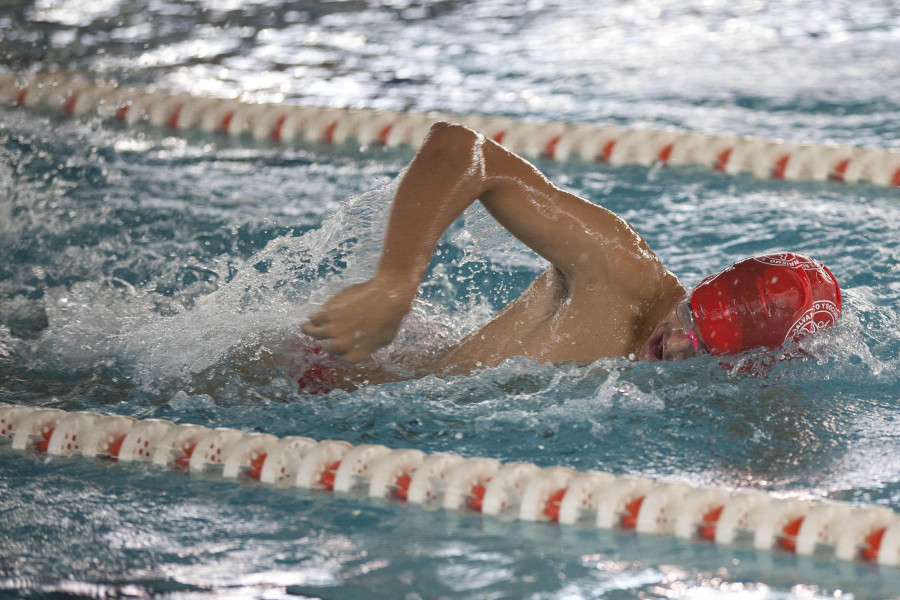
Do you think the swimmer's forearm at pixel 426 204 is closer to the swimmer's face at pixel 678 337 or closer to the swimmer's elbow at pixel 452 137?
the swimmer's elbow at pixel 452 137

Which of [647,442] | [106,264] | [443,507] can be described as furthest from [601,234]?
[106,264]

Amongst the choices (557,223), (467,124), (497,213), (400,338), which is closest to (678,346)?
(557,223)

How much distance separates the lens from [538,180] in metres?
2.31

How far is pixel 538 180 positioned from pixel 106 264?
2.03m

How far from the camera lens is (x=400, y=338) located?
282 cm

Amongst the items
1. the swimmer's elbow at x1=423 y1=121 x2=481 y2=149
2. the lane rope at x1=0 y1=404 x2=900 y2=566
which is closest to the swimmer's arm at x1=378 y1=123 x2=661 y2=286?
the swimmer's elbow at x1=423 y1=121 x2=481 y2=149

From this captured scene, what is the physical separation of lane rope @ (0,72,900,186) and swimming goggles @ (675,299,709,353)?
234 centimetres

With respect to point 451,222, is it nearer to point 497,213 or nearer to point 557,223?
point 497,213

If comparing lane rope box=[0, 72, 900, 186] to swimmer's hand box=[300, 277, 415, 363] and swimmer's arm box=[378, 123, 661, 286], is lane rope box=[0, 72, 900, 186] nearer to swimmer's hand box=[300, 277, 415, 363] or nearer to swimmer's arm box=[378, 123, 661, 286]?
swimmer's arm box=[378, 123, 661, 286]

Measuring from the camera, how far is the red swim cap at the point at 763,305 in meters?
2.38

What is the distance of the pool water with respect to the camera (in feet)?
6.59

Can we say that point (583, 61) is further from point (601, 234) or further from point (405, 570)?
point (405, 570)

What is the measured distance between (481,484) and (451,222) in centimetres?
59

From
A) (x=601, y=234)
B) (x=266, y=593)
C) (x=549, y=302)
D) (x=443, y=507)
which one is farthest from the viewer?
(x=549, y=302)
